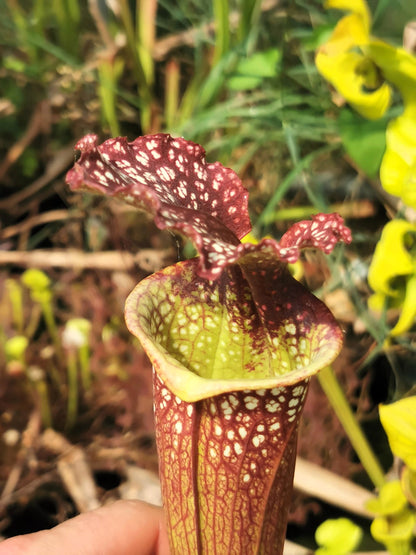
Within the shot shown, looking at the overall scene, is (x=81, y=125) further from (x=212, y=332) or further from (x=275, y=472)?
(x=275, y=472)

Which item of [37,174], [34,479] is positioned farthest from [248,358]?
[37,174]

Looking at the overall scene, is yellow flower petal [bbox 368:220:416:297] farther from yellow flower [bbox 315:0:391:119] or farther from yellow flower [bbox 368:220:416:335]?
yellow flower [bbox 315:0:391:119]

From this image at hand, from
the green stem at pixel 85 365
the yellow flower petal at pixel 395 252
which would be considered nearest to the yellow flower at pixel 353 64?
the yellow flower petal at pixel 395 252

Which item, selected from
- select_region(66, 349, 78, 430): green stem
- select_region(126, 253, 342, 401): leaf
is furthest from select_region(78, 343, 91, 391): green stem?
select_region(126, 253, 342, 401): leaf

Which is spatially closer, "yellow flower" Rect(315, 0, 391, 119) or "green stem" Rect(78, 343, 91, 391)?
"yellow flower" Rect(315, 0, 391, 119)

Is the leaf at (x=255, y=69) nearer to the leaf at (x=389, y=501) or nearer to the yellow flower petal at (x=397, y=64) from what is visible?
the yellow flower petal at (x=397, y=64)

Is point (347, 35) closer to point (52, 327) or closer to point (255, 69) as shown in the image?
point (255, 69)
